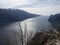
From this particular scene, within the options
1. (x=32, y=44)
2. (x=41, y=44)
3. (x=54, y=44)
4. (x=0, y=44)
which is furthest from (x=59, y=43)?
(x=0, y=44)

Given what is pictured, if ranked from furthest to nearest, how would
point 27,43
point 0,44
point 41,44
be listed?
point 0,44, point 27,43, point 41,44

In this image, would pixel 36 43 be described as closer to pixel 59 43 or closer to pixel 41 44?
pixel 41 44

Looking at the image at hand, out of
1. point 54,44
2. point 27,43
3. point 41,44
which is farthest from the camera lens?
point 27,43

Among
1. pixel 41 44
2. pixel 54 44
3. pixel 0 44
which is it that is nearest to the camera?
pixel 54 44

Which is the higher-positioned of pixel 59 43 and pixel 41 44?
pixel 59 43

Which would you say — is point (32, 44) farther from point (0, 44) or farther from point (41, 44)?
point (0, 44)

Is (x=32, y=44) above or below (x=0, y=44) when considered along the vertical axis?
above

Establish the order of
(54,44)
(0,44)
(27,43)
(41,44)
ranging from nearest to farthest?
(54,44)
(41,44)
(27,43)
(0,44)

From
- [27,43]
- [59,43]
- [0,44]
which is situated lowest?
[0,44]

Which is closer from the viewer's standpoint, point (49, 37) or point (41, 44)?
point (41, 44)
